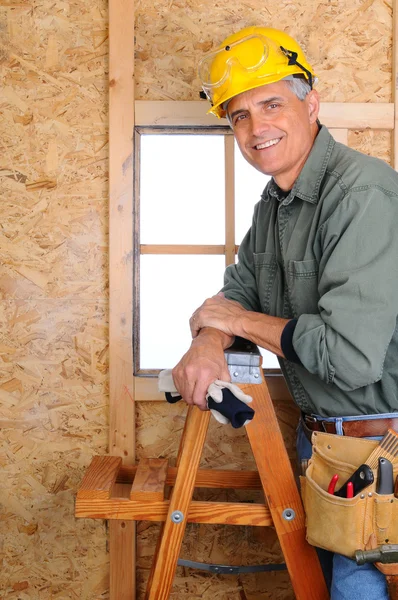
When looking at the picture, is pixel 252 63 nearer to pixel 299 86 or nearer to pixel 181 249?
pixel 299 86

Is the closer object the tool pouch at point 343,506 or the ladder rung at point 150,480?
the tool pouch at point 343,506

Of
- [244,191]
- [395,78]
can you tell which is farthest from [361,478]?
[395,78]

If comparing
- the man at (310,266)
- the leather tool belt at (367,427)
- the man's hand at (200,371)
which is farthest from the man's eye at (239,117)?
the leather tool belt at (367,427)

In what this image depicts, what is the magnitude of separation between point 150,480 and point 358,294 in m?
0.97

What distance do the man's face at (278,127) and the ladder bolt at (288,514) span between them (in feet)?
3.03

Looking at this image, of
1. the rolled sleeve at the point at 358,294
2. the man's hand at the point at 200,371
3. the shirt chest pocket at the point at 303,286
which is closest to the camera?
the rolled sleeve at the point at 358,294

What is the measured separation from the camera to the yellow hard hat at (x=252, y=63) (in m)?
1.70

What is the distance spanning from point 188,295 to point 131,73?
842 millimetres

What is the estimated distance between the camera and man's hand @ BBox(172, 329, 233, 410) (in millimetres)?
1543

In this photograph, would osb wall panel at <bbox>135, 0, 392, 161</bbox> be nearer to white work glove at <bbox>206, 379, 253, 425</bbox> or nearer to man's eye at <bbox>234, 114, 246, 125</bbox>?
man's eye at <bbox>234, 114, 246, 125</bbox>

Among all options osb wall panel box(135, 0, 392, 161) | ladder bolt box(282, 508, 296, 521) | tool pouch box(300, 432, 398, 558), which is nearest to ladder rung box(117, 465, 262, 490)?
ladder bolt box(282, 508, 296, 521)

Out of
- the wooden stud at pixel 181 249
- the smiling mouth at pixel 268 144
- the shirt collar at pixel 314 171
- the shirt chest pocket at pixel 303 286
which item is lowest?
the shirt chest pocket at pixel 303 286

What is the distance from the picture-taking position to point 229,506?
6.04 feet

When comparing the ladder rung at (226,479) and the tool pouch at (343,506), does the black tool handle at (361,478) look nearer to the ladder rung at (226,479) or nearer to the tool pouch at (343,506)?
the tool pouch at (343,506)
